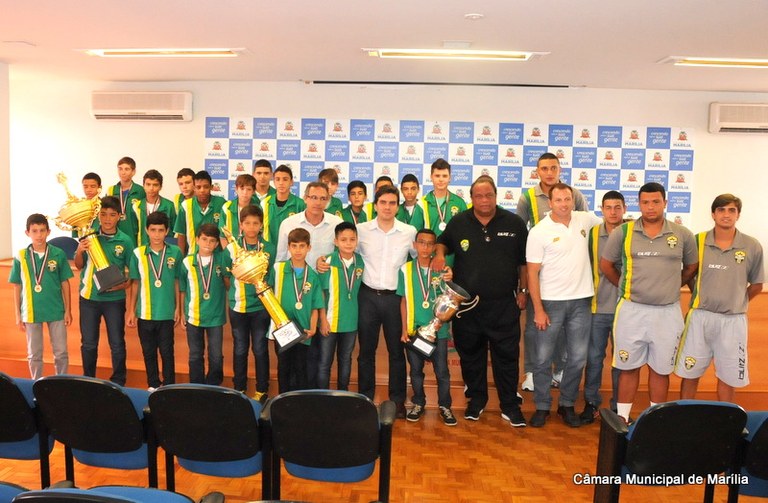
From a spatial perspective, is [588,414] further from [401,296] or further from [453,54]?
[453,54]

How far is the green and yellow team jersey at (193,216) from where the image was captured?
5693 mm

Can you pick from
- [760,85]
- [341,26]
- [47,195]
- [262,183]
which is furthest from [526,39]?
[47,195]

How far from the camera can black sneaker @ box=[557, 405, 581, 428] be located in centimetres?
439

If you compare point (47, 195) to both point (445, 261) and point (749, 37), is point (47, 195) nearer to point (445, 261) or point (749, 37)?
point (445, 261)

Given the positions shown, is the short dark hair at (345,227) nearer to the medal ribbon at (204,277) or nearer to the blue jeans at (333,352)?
the blue jeans at (333,352)

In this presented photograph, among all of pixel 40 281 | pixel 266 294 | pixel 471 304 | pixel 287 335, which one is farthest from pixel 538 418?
pixel 40 281

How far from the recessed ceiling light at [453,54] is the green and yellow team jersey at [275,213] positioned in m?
1.61

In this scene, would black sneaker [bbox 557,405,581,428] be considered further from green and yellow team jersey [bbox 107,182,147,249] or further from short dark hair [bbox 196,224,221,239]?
green and yellow team jersey [bbox 107,182,147,249]

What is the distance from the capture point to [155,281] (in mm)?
4496

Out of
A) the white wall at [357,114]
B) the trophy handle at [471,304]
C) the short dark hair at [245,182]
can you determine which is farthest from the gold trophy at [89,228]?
the white wall at [357,114]

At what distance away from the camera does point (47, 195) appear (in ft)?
27.7

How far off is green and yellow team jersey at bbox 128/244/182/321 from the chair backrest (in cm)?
322

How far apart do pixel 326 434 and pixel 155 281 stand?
96.6 inches

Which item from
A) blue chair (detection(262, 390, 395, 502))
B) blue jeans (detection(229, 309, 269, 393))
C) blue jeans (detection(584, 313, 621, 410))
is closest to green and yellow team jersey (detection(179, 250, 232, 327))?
blue jeans (detection(229, 309, 269, 393))
